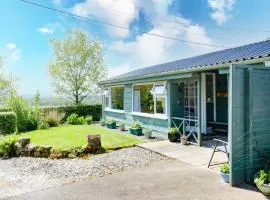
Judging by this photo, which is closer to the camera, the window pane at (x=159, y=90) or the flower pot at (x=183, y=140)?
the flower pot at (x=183, y=140)

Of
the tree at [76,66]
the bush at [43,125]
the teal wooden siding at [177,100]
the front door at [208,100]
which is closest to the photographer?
the front door at [208,100]

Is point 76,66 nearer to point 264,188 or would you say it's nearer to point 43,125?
point 43,125

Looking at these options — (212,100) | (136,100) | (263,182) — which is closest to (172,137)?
(212,100)

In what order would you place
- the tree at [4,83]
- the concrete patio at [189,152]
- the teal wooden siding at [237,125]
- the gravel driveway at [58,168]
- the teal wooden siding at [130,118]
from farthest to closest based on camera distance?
the tree at [4,83], the teal wooden siding at [130,118], the concrete patio at [189,152], the gravel driveway at [58,168], the teal wooden siding at [237,125]

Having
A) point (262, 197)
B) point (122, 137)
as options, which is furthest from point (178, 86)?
point (262, 197)

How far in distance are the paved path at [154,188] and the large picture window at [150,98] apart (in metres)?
5.48

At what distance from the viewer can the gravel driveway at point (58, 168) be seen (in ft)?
22.7

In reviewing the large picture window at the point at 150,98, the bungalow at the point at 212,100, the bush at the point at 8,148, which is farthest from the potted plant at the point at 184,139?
the bush at the point at 8,148

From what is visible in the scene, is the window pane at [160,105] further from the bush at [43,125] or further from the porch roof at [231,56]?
the bush at [43,125]

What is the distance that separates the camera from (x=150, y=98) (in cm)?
1392

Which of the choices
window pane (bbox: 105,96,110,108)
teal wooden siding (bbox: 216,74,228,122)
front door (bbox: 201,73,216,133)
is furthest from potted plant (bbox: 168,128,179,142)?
window pane (bbox: 105,96,110,108)

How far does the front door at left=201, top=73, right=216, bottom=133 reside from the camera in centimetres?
1188

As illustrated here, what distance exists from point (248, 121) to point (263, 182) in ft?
4.22

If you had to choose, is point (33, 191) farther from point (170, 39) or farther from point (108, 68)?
point (108, 68)
